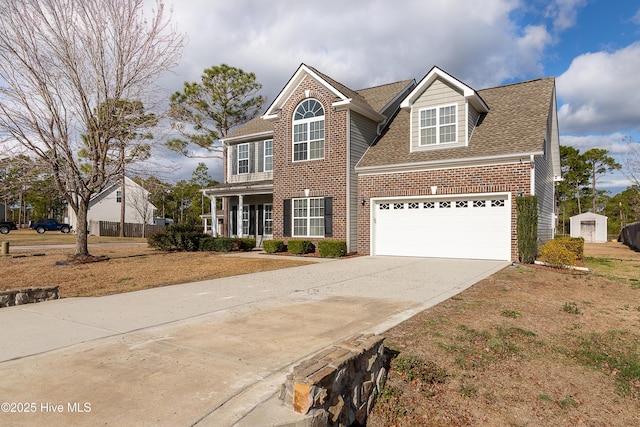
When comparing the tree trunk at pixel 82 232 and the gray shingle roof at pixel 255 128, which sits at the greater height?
the gray shingle roof at pixel 255 128

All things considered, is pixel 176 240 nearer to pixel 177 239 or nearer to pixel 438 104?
pixel 177 239

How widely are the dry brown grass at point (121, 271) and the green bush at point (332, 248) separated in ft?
4.31

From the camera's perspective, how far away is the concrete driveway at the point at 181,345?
305 cm

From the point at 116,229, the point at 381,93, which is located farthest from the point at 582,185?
the point at 116,229

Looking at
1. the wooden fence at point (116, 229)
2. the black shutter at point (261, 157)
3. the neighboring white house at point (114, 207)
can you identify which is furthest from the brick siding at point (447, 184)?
the neighboring white house at point (114, 207)

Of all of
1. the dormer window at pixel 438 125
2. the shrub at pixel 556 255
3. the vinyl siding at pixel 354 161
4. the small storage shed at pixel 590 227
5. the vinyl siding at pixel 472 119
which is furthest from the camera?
the small storage shed at pixel 590 227

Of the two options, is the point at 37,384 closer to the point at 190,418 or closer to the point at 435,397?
the point at 190,418

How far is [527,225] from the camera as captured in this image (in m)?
12.5

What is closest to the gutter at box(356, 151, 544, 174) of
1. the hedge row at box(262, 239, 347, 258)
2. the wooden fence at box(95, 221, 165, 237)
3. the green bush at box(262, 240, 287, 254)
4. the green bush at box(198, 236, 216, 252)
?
the hedge row at box(262, 239, 347, 258)

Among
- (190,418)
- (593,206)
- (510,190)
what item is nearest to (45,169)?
(190,418)

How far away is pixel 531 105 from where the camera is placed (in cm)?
1562

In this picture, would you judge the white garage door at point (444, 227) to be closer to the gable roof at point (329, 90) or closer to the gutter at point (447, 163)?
the gutter at point (447, 163)

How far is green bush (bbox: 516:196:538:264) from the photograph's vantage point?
1247cm

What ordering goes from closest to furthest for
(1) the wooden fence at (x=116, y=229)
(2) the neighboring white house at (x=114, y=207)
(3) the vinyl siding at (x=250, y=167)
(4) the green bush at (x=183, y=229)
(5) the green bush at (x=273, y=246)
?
1. (5) the green bush at (x=273, y=246)
2. (4) the green bush at (x=183, y=229)
3. (3) the vinyl siding at (x=250, y=167)
4. (1) the wooden fence at (x=116, y=229)
5. (2) the neighboring white house at (x=114, y=207)
